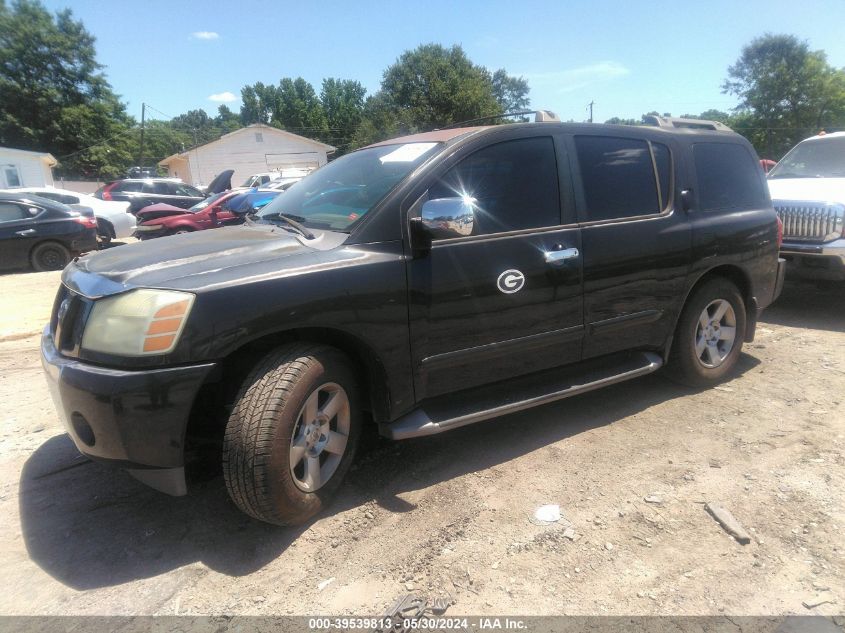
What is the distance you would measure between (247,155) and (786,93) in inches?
1481

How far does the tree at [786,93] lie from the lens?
110ft

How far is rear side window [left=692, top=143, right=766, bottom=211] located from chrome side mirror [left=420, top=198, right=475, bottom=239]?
2.22 meters

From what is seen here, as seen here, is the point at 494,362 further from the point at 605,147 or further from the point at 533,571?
A: the point at 605,147

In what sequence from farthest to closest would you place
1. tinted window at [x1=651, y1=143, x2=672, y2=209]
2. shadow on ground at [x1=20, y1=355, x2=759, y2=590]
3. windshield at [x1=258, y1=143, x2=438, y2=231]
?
tinted window at [x1=651, y1=143, x2=672, y2=209]
windshield at [x1=258, y1=143, x2=438, y2=231]
shadow on ground at [x1=20, y1=355, x2=759, y2=590]

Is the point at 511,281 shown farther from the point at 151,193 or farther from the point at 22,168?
the point at 22,168

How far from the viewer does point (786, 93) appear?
34.4 metres

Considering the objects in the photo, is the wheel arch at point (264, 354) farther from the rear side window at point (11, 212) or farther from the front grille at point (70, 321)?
the rear side window at point (11, 212)

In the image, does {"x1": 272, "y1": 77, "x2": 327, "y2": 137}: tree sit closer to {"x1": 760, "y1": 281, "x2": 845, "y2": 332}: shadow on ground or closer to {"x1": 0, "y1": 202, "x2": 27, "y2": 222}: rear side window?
{"x1": 0, "y1": 202, "x2": 27, "y2": 222}: rear side window

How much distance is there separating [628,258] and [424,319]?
154 cm

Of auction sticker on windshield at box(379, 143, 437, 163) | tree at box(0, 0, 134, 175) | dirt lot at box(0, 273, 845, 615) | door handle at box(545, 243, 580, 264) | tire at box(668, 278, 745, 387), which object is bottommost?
dirt lot at box(0, 273, 845, 615)

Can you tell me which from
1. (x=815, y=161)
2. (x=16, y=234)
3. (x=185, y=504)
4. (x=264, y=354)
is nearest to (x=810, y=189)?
(x=815, y=161)

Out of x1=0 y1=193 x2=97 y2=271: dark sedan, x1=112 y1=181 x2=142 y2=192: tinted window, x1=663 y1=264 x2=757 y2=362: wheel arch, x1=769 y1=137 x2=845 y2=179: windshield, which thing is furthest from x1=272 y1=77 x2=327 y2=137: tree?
x1=663 y1=264 x2=757 y2=362: wheel arch

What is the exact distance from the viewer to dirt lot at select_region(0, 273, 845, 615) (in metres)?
2.30

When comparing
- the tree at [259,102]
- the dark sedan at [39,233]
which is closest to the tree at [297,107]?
the tree at [259,102]
